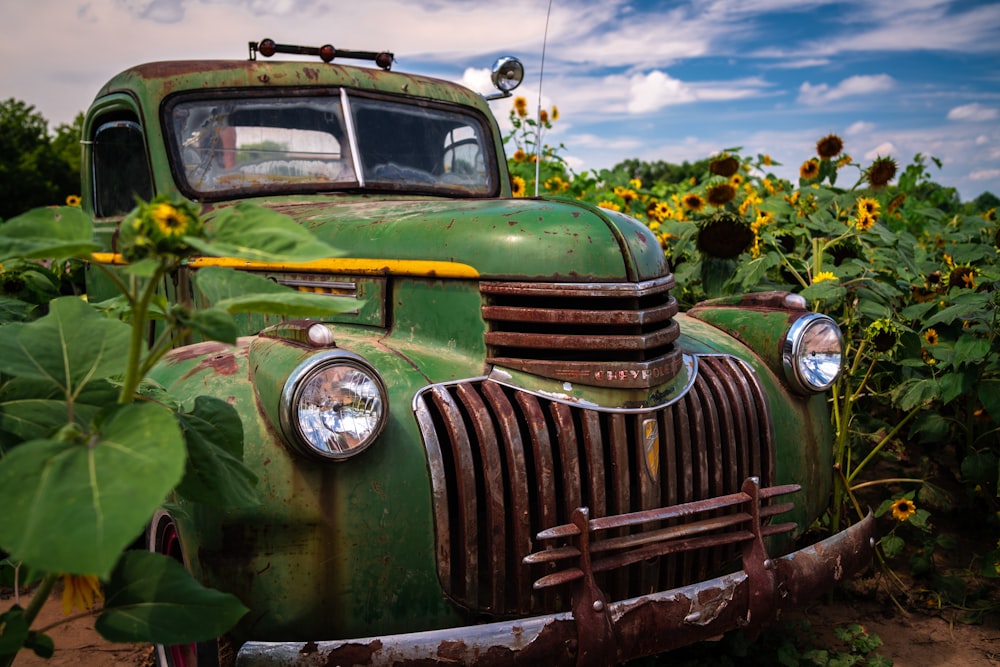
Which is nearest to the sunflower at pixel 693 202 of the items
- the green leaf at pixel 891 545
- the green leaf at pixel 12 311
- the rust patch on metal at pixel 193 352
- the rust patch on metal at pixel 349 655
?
the green leaf at pixel 891 545

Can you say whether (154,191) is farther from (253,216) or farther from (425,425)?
(253,216)

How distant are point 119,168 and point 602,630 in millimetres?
3045

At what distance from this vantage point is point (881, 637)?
11.1 feet

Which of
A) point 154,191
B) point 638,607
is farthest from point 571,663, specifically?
point 154,191

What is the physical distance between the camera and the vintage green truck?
214 cm

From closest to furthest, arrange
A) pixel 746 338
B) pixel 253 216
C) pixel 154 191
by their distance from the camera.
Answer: pixel 253 216 → pixel 746 338 → pixel 154 191

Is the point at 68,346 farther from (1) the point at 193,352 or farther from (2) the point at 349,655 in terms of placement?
(1) the point at 193,352

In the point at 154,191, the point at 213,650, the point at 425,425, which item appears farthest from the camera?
the point at 154,191

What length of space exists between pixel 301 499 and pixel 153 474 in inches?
37.9

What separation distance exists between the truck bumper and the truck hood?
2.87 ft

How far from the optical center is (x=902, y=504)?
145 inches

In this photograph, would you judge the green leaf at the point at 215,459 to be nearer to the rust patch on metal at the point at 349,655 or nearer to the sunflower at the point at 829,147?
the rust patch on metal at the point at 349,655

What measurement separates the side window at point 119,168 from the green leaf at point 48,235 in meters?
2.30

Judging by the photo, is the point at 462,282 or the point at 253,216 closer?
the point at 253,216
